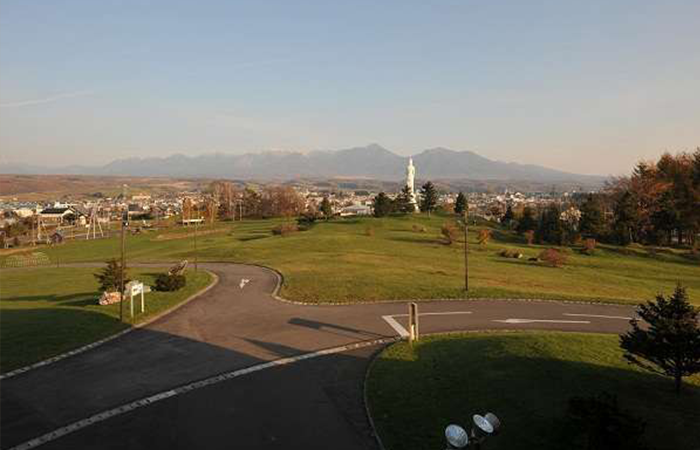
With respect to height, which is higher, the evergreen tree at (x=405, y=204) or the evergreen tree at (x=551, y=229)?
the evergreen tree at (x=405, y=204)

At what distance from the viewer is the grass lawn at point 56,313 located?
59.0 ft

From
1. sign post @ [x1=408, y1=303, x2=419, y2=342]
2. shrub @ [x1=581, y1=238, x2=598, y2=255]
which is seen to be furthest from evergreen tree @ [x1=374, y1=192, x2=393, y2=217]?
sign post @ [x1=408, y1=303, x2=419, y2=342]

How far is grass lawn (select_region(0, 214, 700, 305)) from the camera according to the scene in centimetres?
2948

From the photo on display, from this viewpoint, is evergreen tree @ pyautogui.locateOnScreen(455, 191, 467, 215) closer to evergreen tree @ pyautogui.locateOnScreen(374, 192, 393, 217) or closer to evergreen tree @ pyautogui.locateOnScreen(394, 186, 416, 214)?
evergreen tree @ pyautogui.locateOnScreen(394, 186, 416, 214)

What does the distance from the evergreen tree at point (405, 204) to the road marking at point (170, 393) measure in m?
70.6

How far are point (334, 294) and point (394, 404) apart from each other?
46.7 feet

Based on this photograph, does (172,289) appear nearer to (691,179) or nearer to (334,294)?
(334,294)

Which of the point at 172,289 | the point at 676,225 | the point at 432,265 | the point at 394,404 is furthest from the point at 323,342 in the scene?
the point at 676,225

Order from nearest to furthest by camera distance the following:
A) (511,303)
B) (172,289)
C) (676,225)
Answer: (511,303) → (172,289) → (676,225)

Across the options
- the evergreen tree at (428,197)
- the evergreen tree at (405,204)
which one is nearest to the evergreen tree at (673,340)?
the evergreen tree at (428,197)

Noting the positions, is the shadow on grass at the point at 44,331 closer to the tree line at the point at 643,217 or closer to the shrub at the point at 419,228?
the shrub at the point at 419,228

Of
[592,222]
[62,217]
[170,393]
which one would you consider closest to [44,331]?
[170,393]

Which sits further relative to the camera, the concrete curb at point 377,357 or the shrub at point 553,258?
the shrub at point 553,258

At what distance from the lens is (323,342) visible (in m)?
19.7
